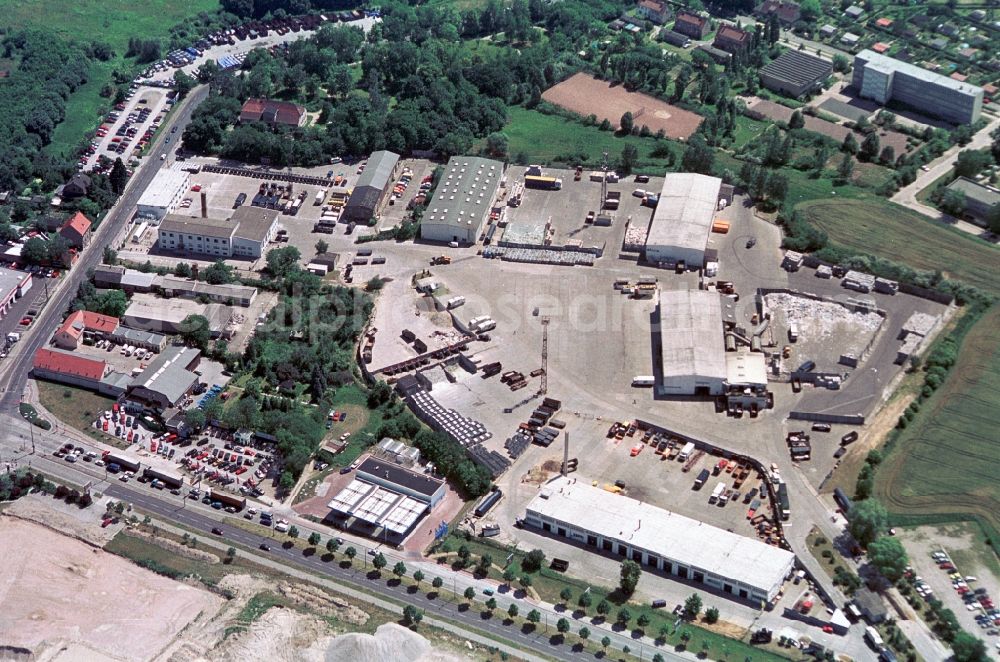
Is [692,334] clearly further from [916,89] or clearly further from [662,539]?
[916,89]

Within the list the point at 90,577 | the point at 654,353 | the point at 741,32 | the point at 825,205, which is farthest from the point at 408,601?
the point at 741,32

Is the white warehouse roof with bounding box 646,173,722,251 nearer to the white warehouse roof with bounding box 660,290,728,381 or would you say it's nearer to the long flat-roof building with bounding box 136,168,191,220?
the white warehouse roof with bounding box 660,290,728,381

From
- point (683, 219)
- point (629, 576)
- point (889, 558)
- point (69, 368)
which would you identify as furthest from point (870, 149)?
point (69, 368)

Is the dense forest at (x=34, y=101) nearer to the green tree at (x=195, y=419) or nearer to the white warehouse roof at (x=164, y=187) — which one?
the white warehouse roof at (x=164, y=187)

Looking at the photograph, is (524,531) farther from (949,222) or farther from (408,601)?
(949,222)

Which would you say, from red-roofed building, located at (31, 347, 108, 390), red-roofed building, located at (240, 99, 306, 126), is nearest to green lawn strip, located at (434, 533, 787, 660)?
red-roofed building, located at (31, 347, 108, 390)

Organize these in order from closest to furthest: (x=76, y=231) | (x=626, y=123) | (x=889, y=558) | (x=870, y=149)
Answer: (x=889, y=558)
(x=76, y=231)
(x=870, y=149)
(x=626, y=123)
